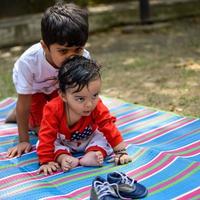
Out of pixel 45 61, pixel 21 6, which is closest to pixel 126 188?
pixel 45 61

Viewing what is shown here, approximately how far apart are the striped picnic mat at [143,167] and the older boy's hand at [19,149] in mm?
39

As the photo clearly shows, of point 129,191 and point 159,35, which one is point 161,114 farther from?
point 159,35

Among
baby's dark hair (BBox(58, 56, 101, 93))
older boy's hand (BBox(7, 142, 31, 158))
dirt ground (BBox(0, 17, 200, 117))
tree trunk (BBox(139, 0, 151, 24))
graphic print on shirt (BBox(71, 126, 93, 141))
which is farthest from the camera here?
tree trunk (BBox(139, 0, 151, 24))

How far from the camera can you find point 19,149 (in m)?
2.87

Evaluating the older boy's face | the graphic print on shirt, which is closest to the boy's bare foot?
the graphic print on shirt

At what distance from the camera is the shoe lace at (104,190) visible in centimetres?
216

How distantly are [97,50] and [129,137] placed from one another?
3048mm

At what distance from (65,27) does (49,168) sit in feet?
2.56

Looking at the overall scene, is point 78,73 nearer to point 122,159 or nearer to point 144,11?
point 122,159

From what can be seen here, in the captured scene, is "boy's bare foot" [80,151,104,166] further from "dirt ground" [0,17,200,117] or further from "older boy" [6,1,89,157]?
"dirt ground" [0,17,200,117]

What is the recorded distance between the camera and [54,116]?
103 inches

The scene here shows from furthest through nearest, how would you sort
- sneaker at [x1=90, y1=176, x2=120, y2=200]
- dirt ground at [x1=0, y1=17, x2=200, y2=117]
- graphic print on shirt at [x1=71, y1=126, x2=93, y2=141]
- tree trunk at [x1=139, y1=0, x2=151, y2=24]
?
tree trunk at [x1=139, y1=0, x2=151, y2=24] → dirt ground at [x1=0, y1=17, x2=200, y2=117] → graphic print on shirt at [x1=71, y1=126, x2=93, y2=141] → sneaker at [x1=90, y1=176, x2=120, y2=200]

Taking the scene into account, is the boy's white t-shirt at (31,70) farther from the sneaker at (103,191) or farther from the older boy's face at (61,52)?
the sneaker at (103,191)

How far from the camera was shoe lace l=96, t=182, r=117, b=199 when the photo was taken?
2156mm
